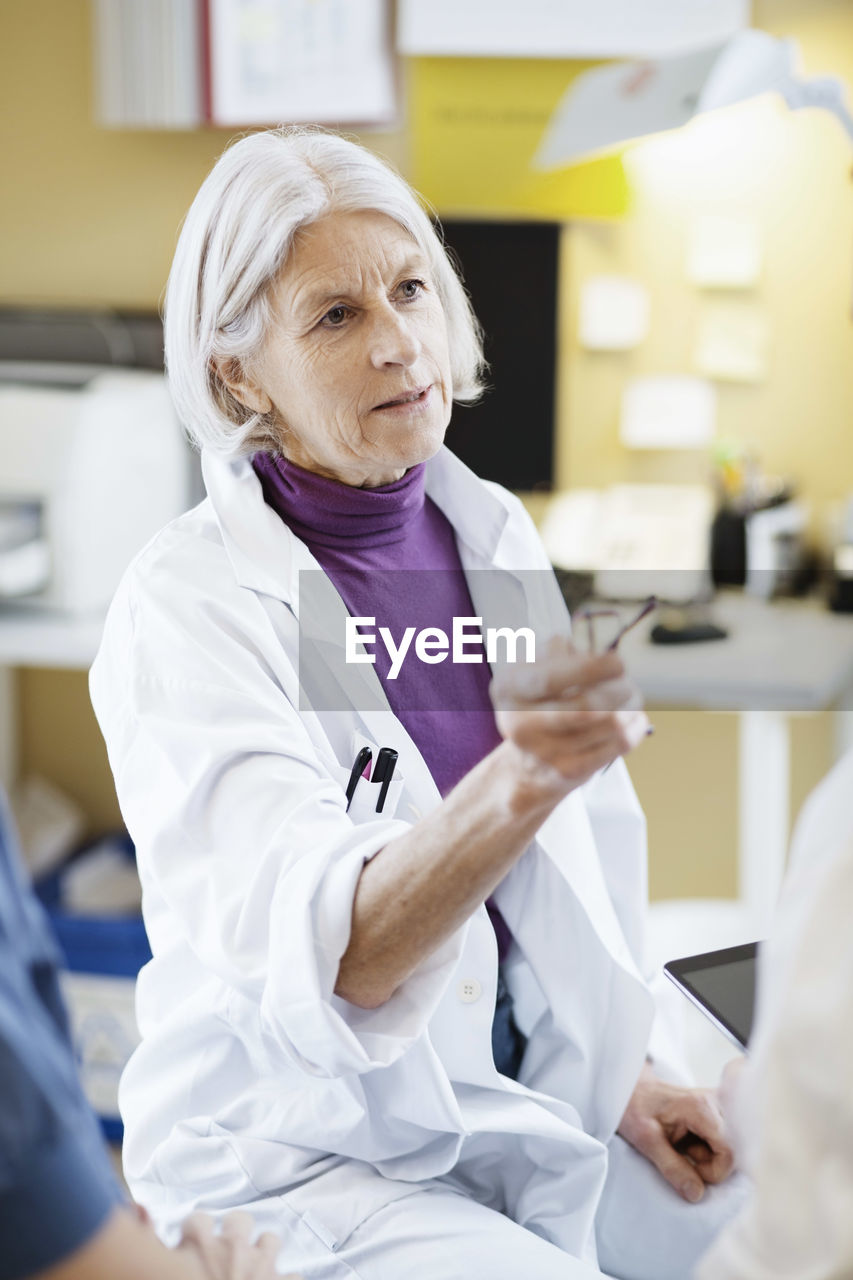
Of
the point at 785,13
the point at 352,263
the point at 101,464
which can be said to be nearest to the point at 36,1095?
the point at 352,263

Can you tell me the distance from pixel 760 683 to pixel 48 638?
1097mm

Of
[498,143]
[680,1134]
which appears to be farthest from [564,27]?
[680,1134]

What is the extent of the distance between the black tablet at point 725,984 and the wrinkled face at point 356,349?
469 millimetres

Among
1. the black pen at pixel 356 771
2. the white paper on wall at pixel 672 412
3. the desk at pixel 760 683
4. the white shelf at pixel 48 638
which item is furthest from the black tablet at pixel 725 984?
the white paper on wall at pixel 672 412

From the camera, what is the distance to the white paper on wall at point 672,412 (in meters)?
2.42

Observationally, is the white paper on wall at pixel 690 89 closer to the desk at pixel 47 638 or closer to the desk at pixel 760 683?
the desk at pixel 760 683

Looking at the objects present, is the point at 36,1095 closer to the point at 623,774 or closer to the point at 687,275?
the point at 623,774

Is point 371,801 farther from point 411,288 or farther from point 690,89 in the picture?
point 690,89

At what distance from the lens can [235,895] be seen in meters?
0.93

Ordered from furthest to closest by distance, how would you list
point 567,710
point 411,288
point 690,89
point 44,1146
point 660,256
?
point 660,256, point 690,89, point 411,288, point 567,710, point 44,1146

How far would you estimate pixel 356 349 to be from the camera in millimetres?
1136

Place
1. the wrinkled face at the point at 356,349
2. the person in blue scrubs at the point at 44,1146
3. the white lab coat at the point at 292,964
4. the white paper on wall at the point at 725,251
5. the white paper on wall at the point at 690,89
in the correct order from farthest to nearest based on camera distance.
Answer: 1. the white paper on wall at the point at 725,251
2. the white paper on wall at the point at 690,89
3. the wrinkled face at the point at 356,349
4. the white lab coat at the point at 292,964
5. the person in blue scrubs at the point at 44,1146

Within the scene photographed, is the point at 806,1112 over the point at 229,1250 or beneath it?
over

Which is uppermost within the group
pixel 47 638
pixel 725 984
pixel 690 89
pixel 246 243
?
pixel 690 89
